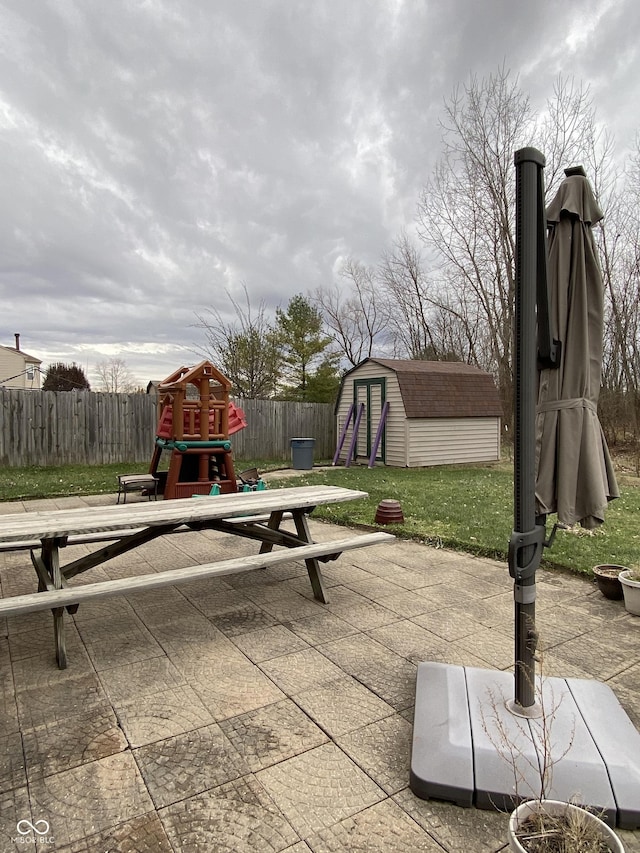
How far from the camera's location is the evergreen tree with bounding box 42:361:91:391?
39219 mm

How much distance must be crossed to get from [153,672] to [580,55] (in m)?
13.8

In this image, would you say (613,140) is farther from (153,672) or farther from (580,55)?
(153,672)

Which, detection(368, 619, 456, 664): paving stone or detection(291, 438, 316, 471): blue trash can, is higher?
detection(291, 438, 316, 471): blue trash can

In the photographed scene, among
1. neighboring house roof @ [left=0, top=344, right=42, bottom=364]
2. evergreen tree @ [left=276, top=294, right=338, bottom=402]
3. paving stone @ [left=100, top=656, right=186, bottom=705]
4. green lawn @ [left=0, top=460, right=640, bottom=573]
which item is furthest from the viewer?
neighboring house roof @ [left=0, top=344, right=42, bottom=364]

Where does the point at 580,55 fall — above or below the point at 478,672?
above

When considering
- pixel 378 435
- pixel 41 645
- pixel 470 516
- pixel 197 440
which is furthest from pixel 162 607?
pixel 378 435

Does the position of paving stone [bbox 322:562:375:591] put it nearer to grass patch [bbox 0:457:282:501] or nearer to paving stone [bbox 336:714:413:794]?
paving stone [bbox 336:714:413:794]

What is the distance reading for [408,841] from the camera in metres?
1.48

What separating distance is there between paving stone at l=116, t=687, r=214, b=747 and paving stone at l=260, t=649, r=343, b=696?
389 mm

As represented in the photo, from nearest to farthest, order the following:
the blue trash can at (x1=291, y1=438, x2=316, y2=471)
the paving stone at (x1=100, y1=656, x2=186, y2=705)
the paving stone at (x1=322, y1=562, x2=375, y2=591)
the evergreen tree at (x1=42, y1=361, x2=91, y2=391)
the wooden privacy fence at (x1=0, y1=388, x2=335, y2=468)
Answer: the paving stone at (x1=100, y1=656, x2=186, y2=705)
the paving stone at (x1=322, y1=562, x2=375, y2=591)
the wooden privacy fence at (x1=0, y1=388, x2=335, y2=468)
the blue trash can at (x1=291, y1=438, x2=316, y2=471)
the evergreen tree at (x1=42, y1=361, x2=91, y2=391)

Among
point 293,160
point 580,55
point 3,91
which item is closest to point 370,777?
point 3,91

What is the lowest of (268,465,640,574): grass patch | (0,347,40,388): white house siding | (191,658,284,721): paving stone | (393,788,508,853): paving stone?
(393,788,508,853): paving stone

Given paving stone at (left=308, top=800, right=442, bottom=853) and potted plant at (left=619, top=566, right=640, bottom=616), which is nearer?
paving stone at (left=308, top=800, right=442, bottom=853)

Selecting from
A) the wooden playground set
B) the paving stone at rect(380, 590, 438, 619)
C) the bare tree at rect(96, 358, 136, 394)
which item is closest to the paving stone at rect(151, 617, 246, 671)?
the paving stone at rect(380, 590, 438, 619)
